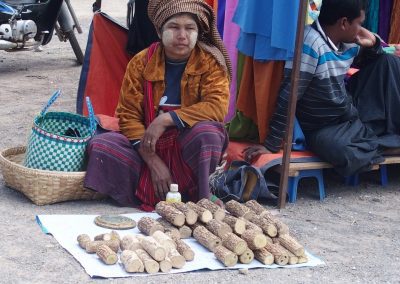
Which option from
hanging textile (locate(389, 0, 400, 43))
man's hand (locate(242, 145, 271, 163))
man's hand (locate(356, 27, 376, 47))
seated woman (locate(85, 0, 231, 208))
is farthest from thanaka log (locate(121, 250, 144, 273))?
hanging textile (locate(389, 0, 400, 43))

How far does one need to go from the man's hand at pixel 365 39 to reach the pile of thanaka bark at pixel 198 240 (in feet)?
5.01

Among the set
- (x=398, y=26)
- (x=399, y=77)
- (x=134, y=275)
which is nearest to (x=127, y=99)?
(x=134, y=275)

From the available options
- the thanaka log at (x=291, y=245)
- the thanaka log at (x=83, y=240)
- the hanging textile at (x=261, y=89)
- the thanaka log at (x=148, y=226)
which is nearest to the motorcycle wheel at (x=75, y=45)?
the hanging textile at (x=261, y=89)

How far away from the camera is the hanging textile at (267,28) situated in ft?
16.3

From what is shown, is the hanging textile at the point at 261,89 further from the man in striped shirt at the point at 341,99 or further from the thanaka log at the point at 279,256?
the thanaka log at the point at 279,256

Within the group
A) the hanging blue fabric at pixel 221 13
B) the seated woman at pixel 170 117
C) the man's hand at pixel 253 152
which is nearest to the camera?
the seated woman at pixel 170 117

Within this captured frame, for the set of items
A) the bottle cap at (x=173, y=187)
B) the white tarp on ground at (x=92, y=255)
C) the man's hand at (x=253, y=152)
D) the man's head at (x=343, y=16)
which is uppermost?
the man's head at (x=343, y=16)

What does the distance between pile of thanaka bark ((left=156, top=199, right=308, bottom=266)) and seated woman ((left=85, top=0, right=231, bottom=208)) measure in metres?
0.37

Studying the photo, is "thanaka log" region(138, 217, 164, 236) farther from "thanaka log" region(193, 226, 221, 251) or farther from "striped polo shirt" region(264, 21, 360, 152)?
"striped polo shirt" region(264, 21, 360, 152)

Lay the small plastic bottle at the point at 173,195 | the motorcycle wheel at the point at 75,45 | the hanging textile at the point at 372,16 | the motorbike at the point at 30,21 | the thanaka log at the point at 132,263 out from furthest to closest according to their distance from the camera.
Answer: the motorcycle wheel at the point at 75,45 < the motorbike at the point at 30,21 < the hanging textile at the point at 372,16 < the small plastic bottle at the point at 173,195 < the thanaka log at the point at 132,263

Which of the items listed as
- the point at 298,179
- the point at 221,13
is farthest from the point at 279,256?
the point at 221,13

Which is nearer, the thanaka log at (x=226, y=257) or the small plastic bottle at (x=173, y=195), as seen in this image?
the thanaka log at (x=226, y=257)

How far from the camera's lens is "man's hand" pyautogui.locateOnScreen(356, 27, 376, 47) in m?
5.32

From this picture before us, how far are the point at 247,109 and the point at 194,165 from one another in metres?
0.77
